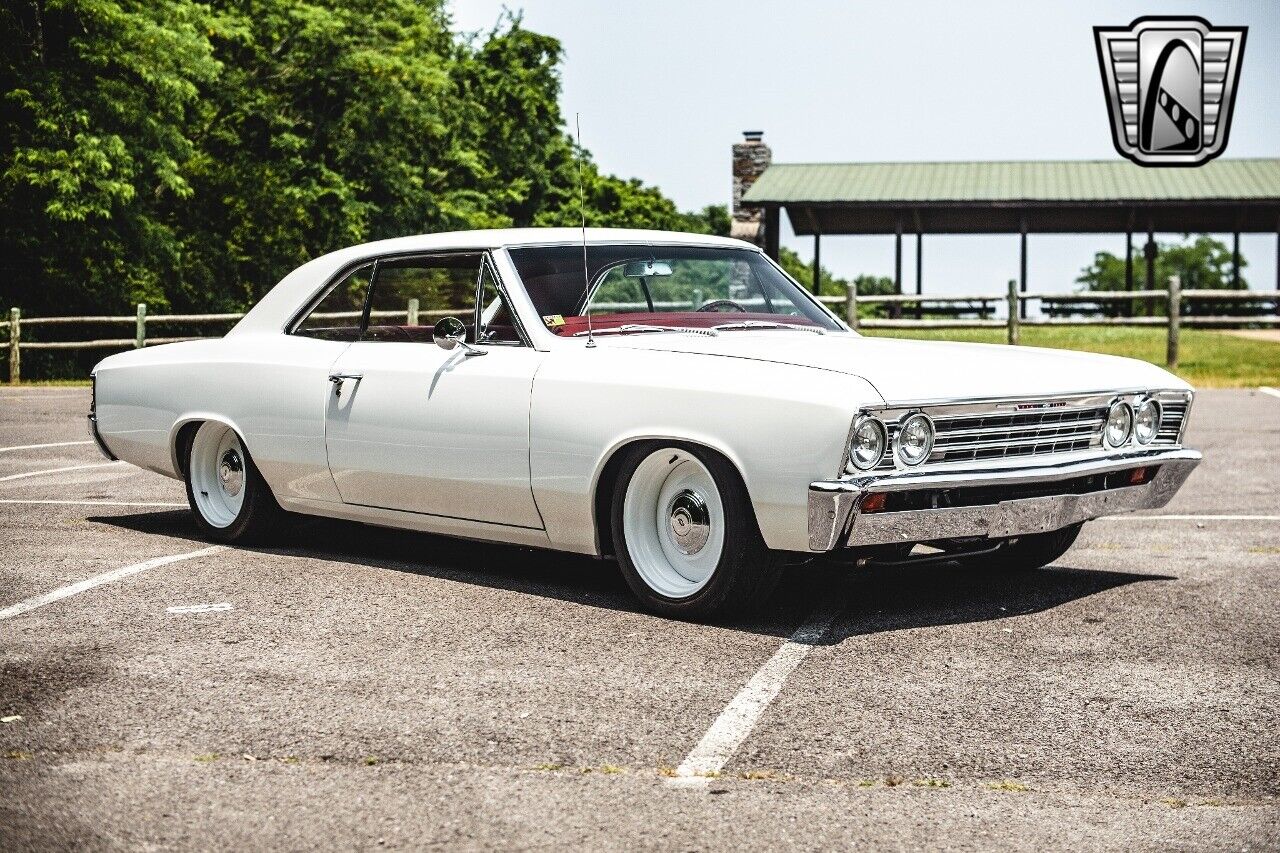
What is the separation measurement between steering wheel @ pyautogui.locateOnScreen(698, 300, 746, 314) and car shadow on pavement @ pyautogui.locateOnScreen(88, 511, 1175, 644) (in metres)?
1.15

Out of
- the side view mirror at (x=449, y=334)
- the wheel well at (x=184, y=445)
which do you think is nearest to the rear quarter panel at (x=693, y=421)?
the side view mirror at (x=449, y=334)

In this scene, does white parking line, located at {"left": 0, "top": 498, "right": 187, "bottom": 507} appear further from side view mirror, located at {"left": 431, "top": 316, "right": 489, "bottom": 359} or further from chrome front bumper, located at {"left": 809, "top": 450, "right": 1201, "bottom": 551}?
chrome front bumper, located at {"left": 809, "top": 450, "right": 1201, "bottom": 551}

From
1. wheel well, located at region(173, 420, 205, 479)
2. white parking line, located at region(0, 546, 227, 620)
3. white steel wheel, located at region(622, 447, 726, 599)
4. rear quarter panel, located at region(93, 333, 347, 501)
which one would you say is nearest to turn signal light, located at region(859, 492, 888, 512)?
white steel wheel, located at region(622, 447, 726, 599)

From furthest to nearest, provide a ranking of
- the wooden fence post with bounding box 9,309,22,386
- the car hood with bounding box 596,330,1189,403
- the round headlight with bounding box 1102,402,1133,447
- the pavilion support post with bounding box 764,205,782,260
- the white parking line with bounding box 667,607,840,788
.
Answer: the pavilion support post with bounding box 764,205,782,260
the wooden fence post with bounding box 9,309,22,386
the round headlight with bounding box 1102,402,1133,447
the car hood with bounding box 596,330,1189,403
the white parking line with bounding box 667,607,840,788

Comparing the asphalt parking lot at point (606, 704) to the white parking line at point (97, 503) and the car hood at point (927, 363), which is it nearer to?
the car hood at point (927, 363)

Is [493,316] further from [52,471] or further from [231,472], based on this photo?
[52,471]

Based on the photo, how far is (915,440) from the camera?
18.2ft

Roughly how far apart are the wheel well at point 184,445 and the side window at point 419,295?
1275 mm

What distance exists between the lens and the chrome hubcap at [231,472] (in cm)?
766

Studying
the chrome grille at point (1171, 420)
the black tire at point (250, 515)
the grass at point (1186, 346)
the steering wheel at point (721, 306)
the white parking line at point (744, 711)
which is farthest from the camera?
the grass at point (1186, 346)

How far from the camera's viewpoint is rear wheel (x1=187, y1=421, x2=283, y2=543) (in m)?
7.54

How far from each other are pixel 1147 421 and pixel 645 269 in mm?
2127

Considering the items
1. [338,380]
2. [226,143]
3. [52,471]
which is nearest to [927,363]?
[338,380]

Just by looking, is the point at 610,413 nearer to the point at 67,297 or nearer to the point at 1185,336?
the point at 67,297
